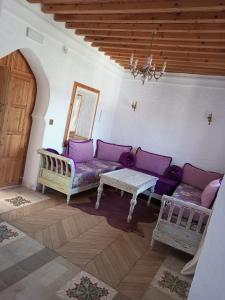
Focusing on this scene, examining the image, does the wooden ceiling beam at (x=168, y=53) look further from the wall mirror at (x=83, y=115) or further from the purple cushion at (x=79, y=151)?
the purple cushion at (x=79, y=151)

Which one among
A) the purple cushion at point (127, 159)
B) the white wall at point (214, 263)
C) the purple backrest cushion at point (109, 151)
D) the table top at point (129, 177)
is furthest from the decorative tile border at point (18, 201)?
the white wall at point (214, 263)

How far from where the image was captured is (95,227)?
326cm

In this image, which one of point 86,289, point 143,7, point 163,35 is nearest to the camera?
point 86,289

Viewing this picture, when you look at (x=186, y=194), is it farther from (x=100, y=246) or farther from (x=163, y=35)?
(x=163, y=35)

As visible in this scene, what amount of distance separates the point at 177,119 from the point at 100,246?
3.31 metres

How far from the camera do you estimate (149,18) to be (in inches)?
112

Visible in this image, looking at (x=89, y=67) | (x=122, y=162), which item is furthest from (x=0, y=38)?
(x=122, y=162)

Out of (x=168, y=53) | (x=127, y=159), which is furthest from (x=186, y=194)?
(x=168, y=53)

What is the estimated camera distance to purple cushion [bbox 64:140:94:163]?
4.47 meters

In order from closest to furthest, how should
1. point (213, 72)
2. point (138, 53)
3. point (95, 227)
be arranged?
point (95, 227)
point (138, 53)
point (213, 72)

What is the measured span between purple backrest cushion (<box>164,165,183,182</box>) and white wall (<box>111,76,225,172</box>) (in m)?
0.34

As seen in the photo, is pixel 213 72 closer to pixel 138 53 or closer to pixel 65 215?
pixel 138 53

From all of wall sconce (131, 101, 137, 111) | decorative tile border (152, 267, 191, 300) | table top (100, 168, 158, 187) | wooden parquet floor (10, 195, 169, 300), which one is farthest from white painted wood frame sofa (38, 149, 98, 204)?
wall sconce (131, 101, 137, 111)

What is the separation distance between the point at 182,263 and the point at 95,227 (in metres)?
1.15
